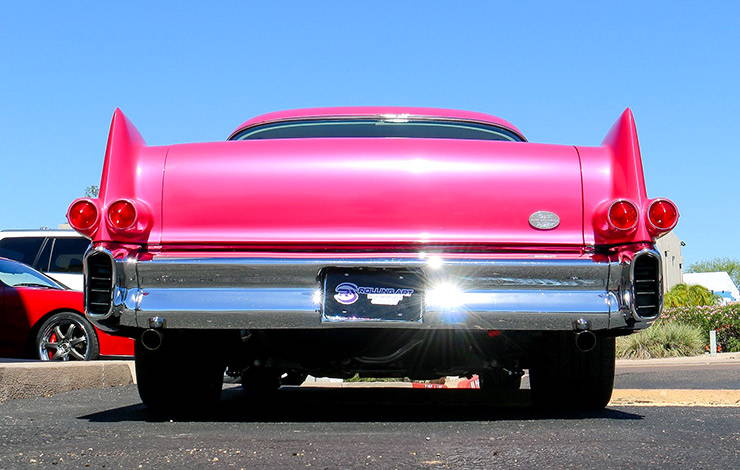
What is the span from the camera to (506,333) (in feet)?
15.0

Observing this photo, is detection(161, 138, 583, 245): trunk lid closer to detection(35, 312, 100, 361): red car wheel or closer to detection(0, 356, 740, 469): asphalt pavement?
detection(0, 356, 740, 469): asphalt pavement

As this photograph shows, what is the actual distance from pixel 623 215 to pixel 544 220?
0.35 m

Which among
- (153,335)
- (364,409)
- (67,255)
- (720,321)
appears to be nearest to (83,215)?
(153,335)

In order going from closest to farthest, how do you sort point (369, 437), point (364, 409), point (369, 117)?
point (369, 437), point (369, 117), point (364, 409)

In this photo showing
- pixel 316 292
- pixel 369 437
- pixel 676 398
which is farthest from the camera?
pixel 676 398

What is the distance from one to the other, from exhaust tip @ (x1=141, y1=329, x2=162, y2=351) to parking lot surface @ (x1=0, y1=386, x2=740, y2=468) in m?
0.35

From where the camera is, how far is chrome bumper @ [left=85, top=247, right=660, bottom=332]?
4.31 metres

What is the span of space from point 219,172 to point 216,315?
2.25 feet

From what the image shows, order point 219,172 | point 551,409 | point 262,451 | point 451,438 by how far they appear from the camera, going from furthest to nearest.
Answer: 1. point 551,409
2. point 219,172
3. point 451,438
4. point 262,451

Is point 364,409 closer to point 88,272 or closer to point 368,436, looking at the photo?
point 368,436

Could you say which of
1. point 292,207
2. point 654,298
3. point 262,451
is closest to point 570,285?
point 654,298

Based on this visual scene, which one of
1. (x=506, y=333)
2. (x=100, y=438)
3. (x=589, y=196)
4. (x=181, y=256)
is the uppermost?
(x=589, y=196)

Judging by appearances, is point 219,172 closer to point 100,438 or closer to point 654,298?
point 100,438

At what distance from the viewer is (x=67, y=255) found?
50.1 feet
